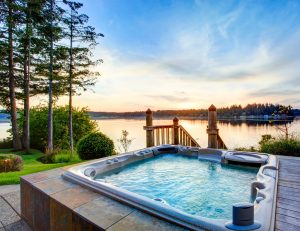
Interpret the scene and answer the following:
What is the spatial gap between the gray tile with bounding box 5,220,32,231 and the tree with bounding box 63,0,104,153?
616cm

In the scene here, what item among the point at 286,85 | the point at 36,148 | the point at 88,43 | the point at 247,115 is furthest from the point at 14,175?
the point at 247,115

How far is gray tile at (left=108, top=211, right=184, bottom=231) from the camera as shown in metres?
1.51

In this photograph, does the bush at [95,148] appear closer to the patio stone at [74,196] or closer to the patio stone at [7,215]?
the patio stone at [7,215]

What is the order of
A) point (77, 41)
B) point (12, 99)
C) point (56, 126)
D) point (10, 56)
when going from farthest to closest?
point (56, 126), point (12, 99), point (10, 56), point (77, 41)

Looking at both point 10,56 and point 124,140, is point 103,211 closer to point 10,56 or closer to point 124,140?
point 124,140

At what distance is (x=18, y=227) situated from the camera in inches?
96.1

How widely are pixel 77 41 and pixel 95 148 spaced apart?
566 centimetres

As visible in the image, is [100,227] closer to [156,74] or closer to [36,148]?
[156,74]

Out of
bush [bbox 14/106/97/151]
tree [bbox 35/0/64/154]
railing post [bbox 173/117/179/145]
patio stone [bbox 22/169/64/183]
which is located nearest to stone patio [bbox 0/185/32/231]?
patio stone [bbox 22/169/64/183]

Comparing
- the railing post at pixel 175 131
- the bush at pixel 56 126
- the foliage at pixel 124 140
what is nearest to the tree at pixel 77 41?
the bush at pixel 56 126

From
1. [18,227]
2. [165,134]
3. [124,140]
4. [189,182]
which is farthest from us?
[124,140]

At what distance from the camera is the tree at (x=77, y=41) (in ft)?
28.2

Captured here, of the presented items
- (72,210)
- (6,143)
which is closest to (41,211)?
(72,210)

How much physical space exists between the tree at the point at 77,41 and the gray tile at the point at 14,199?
17.1 feet
